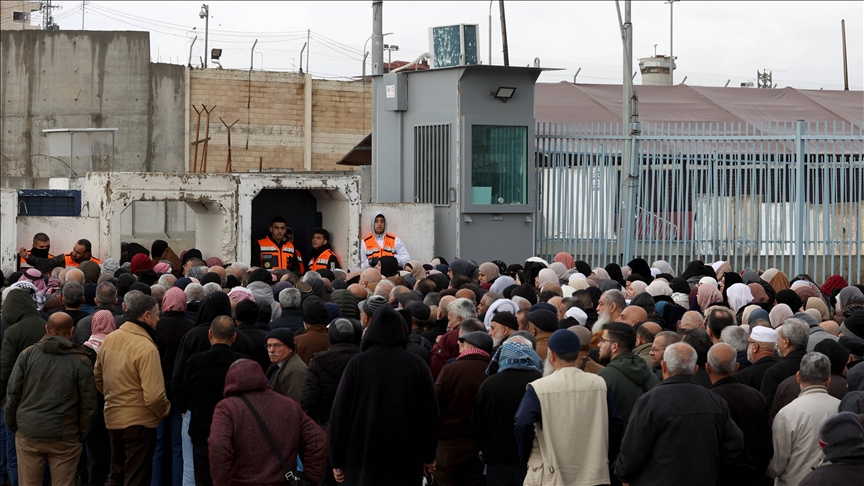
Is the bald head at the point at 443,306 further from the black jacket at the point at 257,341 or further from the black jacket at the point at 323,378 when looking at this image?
the black jacket at the point at 323,378

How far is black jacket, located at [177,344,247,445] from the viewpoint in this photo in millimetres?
6852

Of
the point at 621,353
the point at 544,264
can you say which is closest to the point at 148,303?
the point at 621,353

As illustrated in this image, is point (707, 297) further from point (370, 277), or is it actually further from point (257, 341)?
point (257, 341)

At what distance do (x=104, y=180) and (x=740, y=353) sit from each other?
9.47 m

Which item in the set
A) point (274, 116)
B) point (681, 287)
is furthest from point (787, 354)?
point (274, 116)

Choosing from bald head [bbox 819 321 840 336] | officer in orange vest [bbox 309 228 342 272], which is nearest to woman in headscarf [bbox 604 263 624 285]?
bald head [bbox 819 321 840 336]

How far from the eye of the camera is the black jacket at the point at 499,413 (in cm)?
607

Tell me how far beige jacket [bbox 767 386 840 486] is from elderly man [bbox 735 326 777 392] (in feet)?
2.33

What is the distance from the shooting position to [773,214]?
15.3m

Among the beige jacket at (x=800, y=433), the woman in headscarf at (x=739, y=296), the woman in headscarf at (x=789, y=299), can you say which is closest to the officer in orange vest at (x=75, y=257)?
the woman in headscarf at (x=739, y=296)

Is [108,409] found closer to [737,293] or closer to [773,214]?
[737,293]

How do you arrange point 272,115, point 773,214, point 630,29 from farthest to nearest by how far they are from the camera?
point 272,115
point 630,29
point 773,214

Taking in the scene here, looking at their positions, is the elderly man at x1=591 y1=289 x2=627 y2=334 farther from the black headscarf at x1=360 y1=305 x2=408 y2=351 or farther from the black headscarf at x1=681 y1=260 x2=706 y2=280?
the black headscarf at x1=681 y1=260 x2=706 y2=280

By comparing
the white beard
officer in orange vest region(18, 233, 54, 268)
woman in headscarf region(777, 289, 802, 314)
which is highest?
officer in orange vest region(18, 233, 54, 268)
